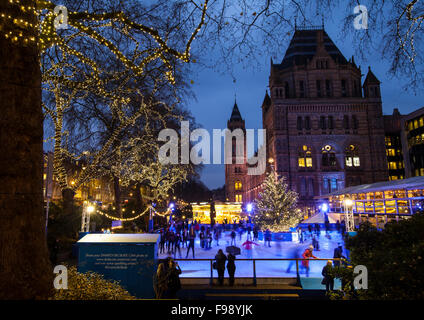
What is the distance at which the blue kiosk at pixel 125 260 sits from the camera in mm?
7125

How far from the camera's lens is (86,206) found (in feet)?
44.9

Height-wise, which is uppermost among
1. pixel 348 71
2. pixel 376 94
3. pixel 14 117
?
pixel 348 71

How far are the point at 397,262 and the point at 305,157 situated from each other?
47.4 metres

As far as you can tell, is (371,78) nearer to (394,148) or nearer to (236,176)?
(394,148)

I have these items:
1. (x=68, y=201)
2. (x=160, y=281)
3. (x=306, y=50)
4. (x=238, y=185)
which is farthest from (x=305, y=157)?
(x=238, y=185)

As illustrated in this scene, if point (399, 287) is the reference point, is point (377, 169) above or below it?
above

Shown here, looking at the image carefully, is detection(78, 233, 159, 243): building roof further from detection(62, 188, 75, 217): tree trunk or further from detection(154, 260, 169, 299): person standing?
detection(62, 188, 75, 217): tree trunk

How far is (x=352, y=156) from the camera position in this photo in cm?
4903

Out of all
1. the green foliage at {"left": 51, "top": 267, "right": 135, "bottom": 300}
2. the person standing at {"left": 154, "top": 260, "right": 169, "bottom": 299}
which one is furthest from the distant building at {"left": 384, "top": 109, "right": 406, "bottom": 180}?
the green foliage at {"left": 51, "top": 267, "right": 135, "bottom": 300}

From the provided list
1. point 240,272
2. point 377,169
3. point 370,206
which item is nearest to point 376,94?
point 377,169

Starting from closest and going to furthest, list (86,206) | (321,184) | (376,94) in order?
(86,206), (321,184), (376,94)

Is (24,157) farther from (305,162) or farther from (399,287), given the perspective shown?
(305,162)

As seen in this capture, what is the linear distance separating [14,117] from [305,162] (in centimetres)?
4839

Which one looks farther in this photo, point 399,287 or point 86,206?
point 86,206
